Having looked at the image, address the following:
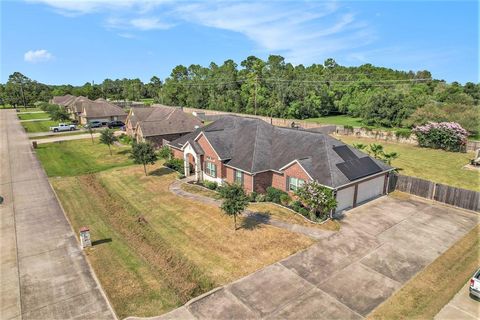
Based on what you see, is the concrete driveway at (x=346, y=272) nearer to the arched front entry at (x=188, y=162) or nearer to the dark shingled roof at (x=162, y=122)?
the arched front entry at (x=188, y=162)

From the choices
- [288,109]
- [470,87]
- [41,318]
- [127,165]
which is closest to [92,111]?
[127,165]

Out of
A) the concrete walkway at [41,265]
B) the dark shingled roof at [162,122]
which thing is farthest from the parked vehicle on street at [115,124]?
the concrete walkway at [41,265]

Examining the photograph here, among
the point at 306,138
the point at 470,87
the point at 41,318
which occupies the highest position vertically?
the point at 470,87

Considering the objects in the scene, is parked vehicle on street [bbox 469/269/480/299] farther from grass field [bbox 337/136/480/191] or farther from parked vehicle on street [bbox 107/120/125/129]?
parked vehicle on street [bbox 107/120/125/129]

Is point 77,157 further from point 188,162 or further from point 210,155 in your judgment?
point 210,155

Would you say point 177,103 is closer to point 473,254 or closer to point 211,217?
point 211,217

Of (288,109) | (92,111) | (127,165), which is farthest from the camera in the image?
(288,109)
